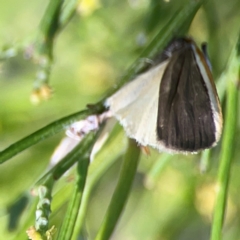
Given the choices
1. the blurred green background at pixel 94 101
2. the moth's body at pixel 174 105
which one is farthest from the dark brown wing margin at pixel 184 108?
the blurred green background at pixel 94 101

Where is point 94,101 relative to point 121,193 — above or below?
above

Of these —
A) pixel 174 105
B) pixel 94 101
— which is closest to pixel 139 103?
pixel 174 105

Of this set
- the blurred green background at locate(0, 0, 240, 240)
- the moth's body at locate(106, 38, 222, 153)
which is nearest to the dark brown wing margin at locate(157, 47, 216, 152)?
the moth's body at locate(106, 38, 222, 153)

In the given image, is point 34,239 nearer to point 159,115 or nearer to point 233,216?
point 159,115

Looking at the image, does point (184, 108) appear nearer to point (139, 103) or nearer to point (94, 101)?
point (139, 103)

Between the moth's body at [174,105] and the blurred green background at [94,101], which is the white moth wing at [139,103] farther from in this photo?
the blurred green background at [94,101]

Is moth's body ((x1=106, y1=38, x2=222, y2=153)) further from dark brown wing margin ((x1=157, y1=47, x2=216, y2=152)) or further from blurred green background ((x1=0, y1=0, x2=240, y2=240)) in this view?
blurred green background ((x1=0, y1=0, x2=240, y2=240))
